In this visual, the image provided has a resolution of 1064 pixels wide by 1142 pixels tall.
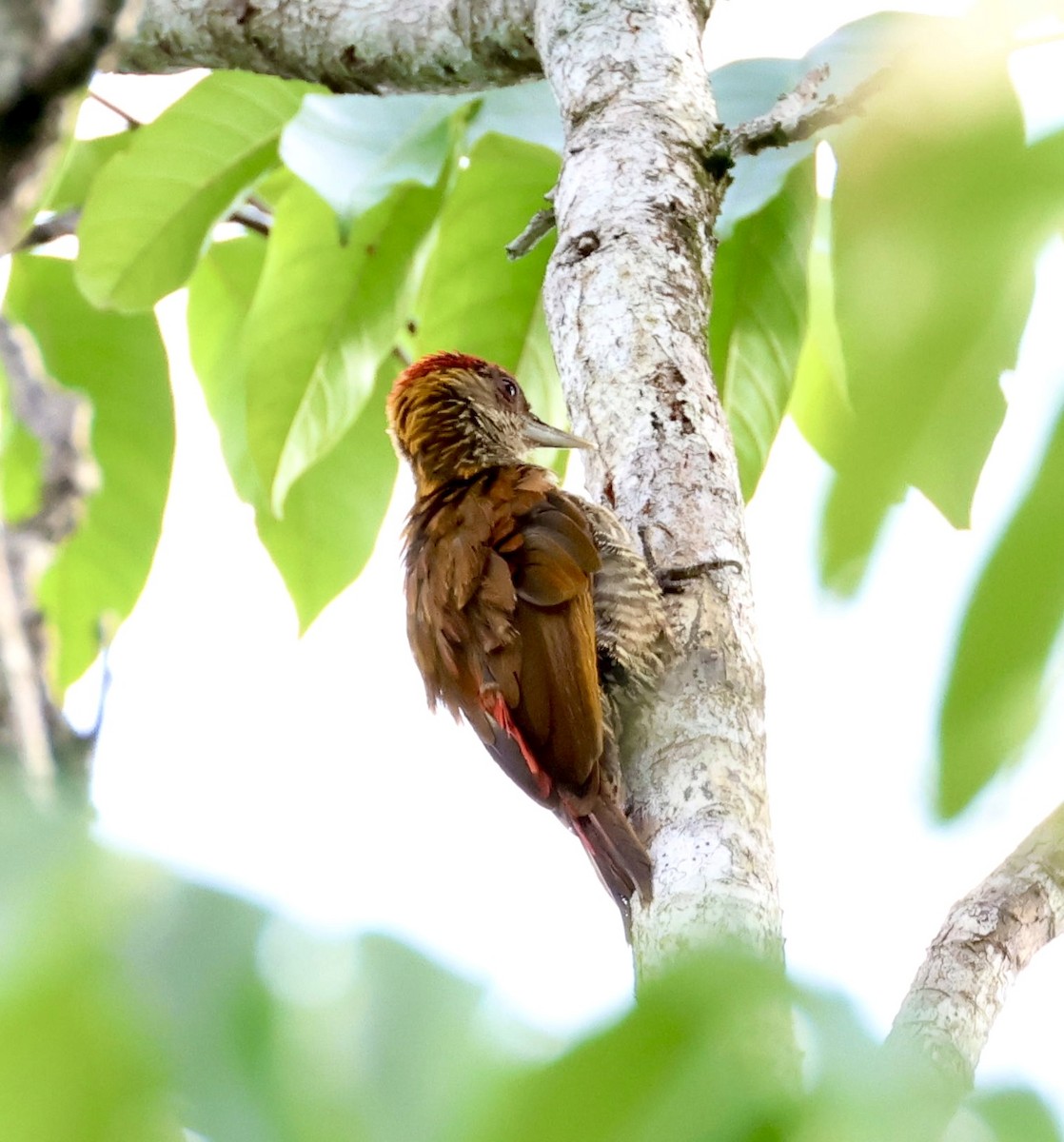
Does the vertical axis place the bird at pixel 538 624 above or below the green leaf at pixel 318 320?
below

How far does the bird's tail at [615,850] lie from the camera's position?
2037mm

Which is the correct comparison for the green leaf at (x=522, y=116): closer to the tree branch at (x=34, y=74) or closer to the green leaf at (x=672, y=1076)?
the tree branch at (x=34, y=74)

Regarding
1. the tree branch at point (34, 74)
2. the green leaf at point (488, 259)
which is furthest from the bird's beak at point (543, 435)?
the tree branch at point (34, 74)

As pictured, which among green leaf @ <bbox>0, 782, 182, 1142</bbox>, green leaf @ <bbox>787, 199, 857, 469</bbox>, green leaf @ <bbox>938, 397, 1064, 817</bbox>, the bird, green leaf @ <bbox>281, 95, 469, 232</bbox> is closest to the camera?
green leaf @ <bbox>0, 782, 182, 1142</bbox>

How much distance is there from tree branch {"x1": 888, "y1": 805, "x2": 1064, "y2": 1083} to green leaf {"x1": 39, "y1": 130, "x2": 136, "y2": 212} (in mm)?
2441

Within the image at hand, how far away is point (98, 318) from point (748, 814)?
1914mm

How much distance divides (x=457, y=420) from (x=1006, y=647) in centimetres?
289

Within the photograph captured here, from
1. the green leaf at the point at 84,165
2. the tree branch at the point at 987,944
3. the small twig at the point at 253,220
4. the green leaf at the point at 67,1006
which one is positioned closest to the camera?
the green leaf at the point at 67,1006

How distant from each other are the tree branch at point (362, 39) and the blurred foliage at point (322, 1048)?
8.98ft

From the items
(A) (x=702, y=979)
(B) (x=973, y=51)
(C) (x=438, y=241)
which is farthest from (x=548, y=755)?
(A) (x=702, y=979)

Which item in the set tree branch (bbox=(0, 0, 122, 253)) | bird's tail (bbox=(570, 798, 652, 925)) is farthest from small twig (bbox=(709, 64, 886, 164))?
tree branch (bbox=(0, 0, 122, 253))

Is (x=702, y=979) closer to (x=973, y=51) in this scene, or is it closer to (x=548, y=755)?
(x=973, y=51)

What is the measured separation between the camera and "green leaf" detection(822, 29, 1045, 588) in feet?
2.86

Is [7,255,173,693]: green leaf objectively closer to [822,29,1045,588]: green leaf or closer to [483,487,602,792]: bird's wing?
[483,487,602,792]: bird's wing
